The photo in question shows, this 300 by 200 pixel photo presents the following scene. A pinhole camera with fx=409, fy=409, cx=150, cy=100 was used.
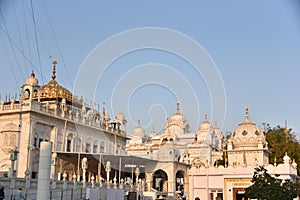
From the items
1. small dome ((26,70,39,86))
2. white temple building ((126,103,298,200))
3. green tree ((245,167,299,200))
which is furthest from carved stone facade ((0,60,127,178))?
green tree ((245,167,299,200))

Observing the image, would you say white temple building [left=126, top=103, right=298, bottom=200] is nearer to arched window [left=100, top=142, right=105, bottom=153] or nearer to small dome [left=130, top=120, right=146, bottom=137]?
small dome [left=130, top=120, right=146, bottom=137]

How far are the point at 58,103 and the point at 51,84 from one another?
3.69m

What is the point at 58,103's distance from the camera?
109 ft

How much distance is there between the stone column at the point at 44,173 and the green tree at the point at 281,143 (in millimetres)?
35482

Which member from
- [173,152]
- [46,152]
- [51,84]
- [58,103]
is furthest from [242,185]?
[46,152]

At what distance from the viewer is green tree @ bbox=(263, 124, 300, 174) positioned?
44.1 m

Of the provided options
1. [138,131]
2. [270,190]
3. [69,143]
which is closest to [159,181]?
[69,143]

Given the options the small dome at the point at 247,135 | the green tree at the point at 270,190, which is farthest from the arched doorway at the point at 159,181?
the green tree at the point at 270,190

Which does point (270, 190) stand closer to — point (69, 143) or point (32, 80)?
point (69, 143)

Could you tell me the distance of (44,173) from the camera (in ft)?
41.8

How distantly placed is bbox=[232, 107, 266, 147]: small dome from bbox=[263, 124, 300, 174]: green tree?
148 inches

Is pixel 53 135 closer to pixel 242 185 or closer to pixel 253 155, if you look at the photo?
pixel 242 185

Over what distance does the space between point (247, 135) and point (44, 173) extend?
32701mm

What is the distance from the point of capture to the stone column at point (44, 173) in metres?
12.7
